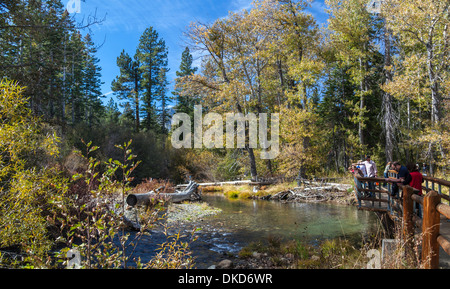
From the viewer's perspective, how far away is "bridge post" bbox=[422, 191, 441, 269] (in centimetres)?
395

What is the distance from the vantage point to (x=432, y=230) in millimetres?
3975

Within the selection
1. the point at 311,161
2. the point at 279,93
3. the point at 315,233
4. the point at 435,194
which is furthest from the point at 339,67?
the point at 435,194

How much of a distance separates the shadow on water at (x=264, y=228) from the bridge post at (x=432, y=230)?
4.79 m

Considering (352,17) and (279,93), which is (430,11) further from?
(279,93)

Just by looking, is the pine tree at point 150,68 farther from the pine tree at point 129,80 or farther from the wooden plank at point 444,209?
the wooden plank at point 444,209

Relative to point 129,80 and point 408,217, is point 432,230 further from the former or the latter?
point 129,80

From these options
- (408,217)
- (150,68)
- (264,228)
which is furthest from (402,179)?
(150,68)

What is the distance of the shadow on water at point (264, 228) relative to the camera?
860 centimetres

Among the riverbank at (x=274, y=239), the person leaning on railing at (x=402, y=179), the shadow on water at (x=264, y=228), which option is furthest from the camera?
the shadow on water at (x=264, y=228)

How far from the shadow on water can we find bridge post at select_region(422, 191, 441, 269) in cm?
479

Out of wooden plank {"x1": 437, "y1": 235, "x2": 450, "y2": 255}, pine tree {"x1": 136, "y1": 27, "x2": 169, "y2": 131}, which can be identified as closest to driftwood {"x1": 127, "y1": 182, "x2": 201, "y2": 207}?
wooden plank {"x1": 437, "y1": 235, "x2": 450, "y2": 255}

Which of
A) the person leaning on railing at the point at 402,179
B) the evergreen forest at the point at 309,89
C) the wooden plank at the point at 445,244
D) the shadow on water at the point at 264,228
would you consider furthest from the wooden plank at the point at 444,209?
the evergreen forest at the point at 309,89

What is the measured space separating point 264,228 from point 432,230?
7914mm

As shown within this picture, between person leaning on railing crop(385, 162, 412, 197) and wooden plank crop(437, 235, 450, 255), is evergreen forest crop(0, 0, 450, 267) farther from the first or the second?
wooden plank crop(437, 235, 450, 255)
